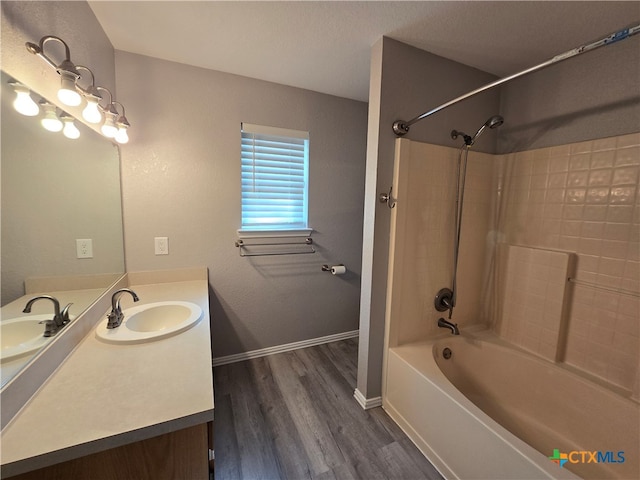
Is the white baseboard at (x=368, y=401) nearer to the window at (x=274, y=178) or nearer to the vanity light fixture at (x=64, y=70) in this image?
the window at (x=274, y=178)

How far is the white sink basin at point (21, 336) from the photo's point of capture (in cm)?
72

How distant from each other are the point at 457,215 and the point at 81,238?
217 centimetres

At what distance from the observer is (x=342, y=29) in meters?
1.40

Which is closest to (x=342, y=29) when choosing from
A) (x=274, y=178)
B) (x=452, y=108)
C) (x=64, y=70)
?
(x=452, y=108)

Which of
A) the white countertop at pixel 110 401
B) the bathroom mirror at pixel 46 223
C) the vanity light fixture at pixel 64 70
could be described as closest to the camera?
the white countertop at pixel 110 401

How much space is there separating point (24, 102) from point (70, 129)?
14.3 inches

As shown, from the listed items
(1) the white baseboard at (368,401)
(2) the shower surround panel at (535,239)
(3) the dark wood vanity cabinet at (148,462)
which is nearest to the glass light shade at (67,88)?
(3) the dark wood vanity cabinet at (148,462)

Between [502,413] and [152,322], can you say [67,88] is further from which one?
[502,413]

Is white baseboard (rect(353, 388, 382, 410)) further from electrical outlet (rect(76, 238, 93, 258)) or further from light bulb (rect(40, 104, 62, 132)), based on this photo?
light bulb (rect(40, 104, 62, 132))

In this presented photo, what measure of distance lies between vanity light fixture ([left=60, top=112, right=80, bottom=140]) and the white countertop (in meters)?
0.89

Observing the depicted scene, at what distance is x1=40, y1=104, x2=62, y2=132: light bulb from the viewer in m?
0.93

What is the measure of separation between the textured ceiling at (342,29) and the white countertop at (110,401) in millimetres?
1619

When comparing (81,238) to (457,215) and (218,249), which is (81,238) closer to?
(218,249)

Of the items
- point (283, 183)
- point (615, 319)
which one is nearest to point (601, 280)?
point (615, 319)
